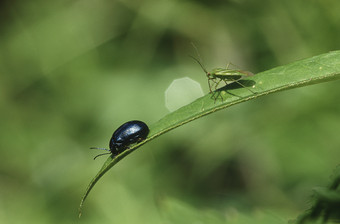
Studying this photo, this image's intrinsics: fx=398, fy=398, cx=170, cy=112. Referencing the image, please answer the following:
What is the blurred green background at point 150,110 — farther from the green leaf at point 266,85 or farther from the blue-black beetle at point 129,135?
the green leaf at point 266,85

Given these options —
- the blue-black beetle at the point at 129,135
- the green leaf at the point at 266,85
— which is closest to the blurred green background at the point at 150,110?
the blue-black beetle at the point at 129,135

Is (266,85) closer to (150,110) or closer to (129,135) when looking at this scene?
(129,135)

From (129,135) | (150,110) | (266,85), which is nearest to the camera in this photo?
(266,85)

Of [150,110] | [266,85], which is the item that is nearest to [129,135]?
[150,110]

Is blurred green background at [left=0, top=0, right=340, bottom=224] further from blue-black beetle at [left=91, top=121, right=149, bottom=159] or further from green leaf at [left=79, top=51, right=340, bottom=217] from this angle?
green leaf at [left=79, top=51, right=340, bottom=217]

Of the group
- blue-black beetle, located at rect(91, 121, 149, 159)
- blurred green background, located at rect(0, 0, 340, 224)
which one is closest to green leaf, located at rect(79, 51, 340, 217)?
blue-black beetle, located at rect(91, 121, 149, 159)

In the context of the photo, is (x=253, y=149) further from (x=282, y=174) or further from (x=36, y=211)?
(x=36, y=211)

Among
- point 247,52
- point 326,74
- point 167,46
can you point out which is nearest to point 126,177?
point 167,46
